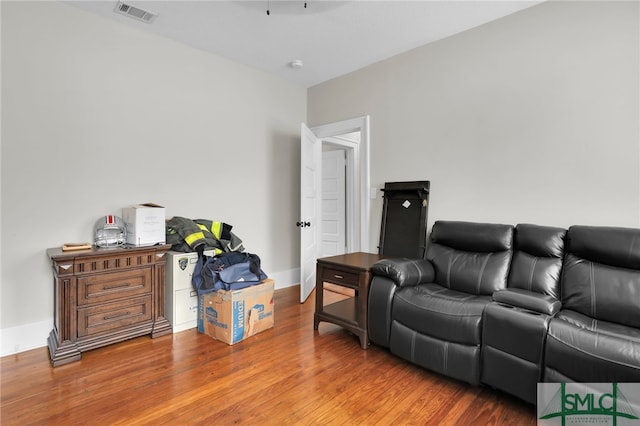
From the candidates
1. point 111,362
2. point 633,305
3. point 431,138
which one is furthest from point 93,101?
point 633,305

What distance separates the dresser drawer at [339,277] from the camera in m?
2.72

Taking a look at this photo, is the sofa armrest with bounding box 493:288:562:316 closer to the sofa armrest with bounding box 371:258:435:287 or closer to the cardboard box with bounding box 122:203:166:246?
the sofa armrest with bounding box 371:258:435:287

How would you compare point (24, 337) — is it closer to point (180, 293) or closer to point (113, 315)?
point (113, 315)

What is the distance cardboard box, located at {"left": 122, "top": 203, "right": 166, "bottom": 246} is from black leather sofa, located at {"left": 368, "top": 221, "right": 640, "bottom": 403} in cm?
187

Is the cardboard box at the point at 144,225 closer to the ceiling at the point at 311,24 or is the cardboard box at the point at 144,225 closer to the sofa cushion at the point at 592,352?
the ceiling at the point at 311,24

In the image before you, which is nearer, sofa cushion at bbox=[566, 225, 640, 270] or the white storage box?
sofa cushion at bbox=[566, 225, 640, 270]

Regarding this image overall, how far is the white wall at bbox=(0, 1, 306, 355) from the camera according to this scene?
2.52 meters

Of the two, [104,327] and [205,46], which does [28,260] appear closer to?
[104,327]

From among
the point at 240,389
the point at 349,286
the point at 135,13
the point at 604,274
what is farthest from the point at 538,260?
the point at 135,13

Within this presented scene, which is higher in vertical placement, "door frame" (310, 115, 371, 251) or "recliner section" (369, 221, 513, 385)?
"door frame" (310, 115, 371, 251)

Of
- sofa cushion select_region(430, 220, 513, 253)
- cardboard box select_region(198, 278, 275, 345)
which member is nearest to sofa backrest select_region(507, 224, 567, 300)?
sofa cushion select_region(430, 220, 513, 253)

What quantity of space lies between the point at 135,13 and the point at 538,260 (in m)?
3.76

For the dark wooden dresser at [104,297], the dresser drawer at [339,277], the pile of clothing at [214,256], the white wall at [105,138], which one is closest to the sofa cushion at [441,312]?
the dresser drawer at [339,277]

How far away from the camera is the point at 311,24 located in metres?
2.91
